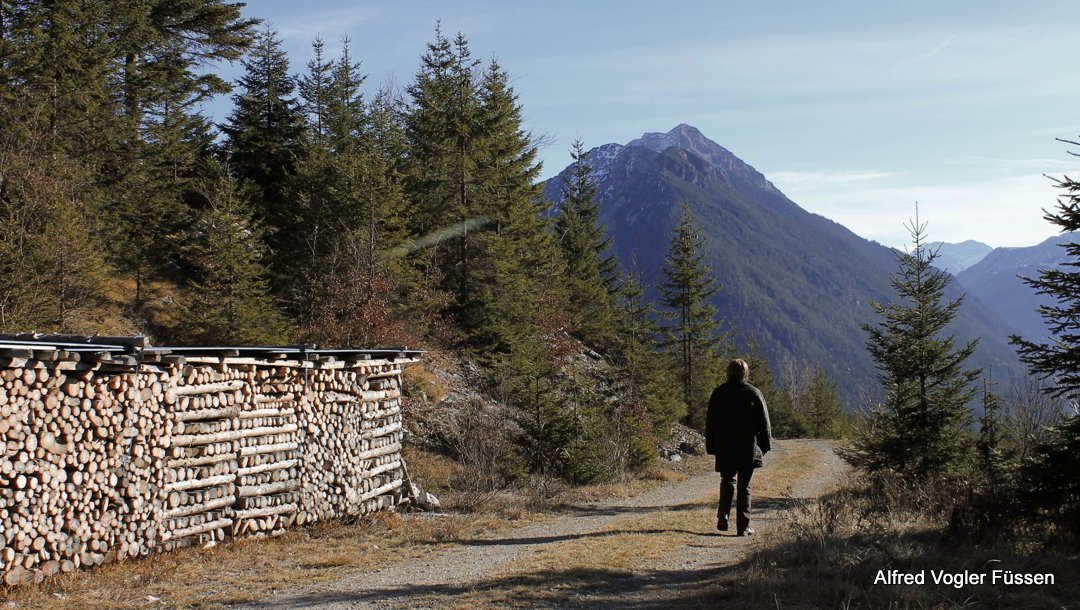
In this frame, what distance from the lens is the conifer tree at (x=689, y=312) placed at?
4044 centimetres

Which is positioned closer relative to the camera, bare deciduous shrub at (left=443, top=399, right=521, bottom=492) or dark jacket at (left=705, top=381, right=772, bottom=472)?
dark jacket at (left=705, top=381, right=772, bottom=472)

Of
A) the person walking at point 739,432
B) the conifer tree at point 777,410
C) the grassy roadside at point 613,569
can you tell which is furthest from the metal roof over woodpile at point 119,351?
the conifer tree at point 777,410

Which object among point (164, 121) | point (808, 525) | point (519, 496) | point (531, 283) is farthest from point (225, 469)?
point (164, 121)

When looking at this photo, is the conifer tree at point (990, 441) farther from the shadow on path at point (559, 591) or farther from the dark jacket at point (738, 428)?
the shadow on path at point (559, 591)

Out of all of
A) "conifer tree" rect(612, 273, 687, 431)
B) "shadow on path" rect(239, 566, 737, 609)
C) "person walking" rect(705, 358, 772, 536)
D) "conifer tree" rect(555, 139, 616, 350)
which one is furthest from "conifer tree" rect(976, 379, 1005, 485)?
"conifer tree" rect(555, 139, 616, 350)

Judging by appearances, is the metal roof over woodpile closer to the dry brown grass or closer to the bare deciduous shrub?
the dry brown grass

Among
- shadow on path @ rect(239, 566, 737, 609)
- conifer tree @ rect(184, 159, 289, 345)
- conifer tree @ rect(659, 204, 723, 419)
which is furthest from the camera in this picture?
conifer tree @ rect(659, 204, 723, 419)

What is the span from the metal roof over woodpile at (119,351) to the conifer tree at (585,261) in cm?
2135

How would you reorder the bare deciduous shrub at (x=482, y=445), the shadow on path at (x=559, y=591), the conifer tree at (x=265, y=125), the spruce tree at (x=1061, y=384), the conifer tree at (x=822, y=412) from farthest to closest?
the conifer tree at (x=822, y=412) < the conifer tree at (x=265, y=125) < the bare deciduous shrub at (x=482, y=445) < the spruce tree at (x=1061, y=384) < the shadow on path at (x=559, y=591)

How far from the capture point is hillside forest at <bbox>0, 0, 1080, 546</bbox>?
15.8 metres

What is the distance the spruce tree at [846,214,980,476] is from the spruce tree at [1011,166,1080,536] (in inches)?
235

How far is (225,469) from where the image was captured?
931cm

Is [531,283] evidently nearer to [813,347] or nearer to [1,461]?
[1,461]

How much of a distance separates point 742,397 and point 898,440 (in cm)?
849
